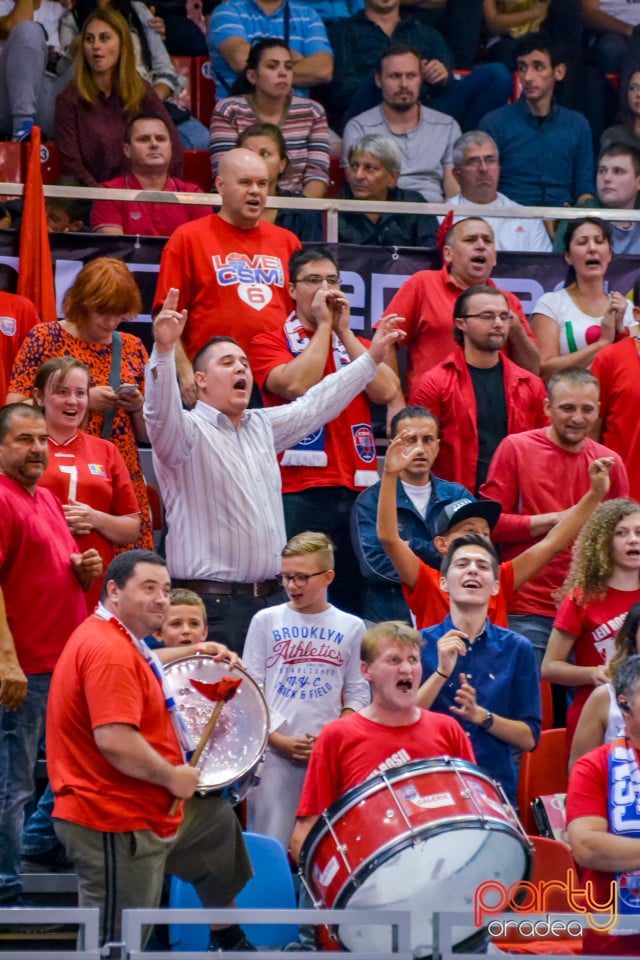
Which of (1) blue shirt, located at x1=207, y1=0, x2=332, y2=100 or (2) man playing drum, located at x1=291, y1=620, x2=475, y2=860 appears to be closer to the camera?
(2) man playing drum, located at x1=291, y1=620, x2=475, y2=860

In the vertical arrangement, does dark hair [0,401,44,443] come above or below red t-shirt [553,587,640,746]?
above

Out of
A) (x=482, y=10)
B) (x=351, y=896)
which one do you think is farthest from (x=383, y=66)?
(x=351, y=896)

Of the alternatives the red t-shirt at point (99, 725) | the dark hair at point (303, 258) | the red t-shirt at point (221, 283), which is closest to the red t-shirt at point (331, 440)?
the red t-shirt at point (221, 283)

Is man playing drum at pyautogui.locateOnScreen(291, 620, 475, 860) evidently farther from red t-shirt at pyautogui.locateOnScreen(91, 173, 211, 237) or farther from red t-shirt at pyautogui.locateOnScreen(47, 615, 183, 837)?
red t-shirt at pyautogui.locateOnScreen(91, 173, 211, 237)

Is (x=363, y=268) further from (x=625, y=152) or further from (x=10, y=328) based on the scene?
(x=10, y=328)

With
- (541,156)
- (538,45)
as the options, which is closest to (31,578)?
(541,156)

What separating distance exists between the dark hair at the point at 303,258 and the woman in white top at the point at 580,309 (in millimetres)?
1398

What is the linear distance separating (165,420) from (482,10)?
643 cm

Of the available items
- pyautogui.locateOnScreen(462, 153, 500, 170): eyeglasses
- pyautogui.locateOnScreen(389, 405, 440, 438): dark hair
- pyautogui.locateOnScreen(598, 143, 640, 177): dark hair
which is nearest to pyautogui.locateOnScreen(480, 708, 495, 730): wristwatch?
pyautogui.locateOnScreen(389, 405, 440, 438): dark hair

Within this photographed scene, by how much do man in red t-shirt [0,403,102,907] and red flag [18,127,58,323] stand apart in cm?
226

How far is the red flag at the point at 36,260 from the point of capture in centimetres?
833

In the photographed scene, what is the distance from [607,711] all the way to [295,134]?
197 inches

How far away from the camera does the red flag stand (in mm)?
8328

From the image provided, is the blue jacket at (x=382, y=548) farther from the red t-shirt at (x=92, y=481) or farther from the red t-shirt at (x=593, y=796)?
the red t-shirt at (x=593, y=796)
